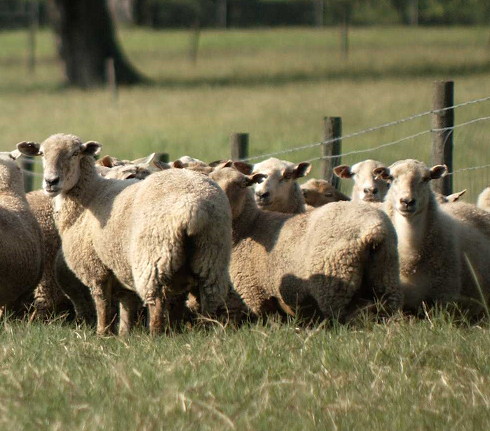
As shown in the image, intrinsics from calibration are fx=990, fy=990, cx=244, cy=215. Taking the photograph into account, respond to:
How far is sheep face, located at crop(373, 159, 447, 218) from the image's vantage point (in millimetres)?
6887

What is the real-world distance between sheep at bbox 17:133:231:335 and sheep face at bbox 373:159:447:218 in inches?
52.1

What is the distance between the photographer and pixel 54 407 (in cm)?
435

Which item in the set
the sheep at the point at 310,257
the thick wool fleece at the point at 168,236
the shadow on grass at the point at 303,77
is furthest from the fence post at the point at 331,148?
the shadow on grass at the point at 303,77

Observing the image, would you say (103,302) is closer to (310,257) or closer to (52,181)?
(52,181)

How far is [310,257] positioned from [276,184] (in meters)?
1.74

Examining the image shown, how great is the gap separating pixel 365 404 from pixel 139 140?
16.5m

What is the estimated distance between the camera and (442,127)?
29.1ft

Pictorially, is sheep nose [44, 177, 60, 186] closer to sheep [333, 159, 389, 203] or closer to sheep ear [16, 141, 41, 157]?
sheep ear [16, 141, 41, 157]

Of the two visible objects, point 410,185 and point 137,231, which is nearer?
point 137,231

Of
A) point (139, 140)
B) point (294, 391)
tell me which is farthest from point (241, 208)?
point (139, 140)

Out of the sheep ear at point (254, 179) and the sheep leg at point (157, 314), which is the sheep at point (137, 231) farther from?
the sheep ear at point (254, 179)

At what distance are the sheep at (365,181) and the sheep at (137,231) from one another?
2.05 m

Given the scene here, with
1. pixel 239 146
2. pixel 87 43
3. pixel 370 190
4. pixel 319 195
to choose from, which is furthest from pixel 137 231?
pixel 87 43

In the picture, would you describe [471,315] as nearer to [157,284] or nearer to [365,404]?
[157,284]
